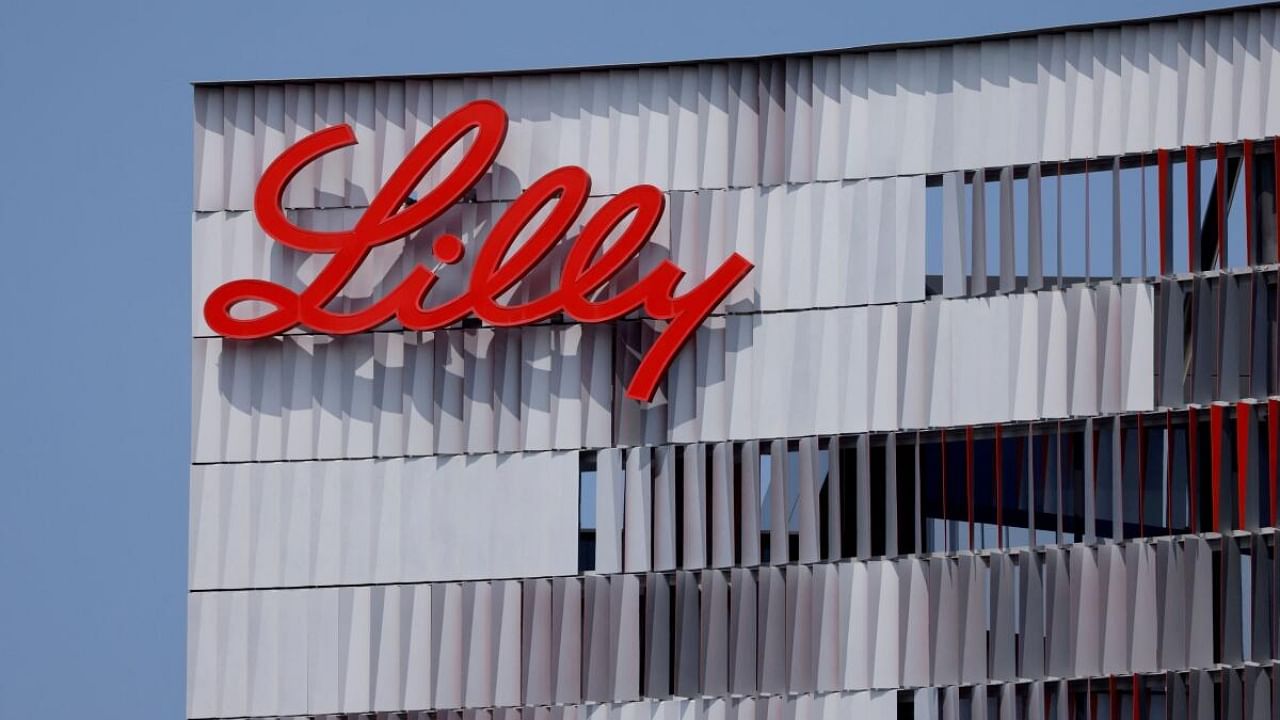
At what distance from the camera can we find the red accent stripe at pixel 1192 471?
5047cm

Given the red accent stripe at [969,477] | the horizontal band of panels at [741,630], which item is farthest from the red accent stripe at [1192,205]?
the horizontal band of panels at [741,630]

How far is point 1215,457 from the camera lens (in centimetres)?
5038

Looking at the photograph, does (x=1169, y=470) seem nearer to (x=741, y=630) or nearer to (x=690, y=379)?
(x=741, y=630)

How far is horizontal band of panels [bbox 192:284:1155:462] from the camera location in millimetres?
51531

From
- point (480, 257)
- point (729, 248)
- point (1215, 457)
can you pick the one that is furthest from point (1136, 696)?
point (480, 257)

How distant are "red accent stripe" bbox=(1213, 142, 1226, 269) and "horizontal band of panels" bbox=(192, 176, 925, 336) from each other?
203 inches

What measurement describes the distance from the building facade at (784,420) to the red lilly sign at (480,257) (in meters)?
0.43

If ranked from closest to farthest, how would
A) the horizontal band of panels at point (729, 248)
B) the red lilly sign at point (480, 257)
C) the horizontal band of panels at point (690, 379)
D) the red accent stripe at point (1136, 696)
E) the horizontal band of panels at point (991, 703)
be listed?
→ 1. the horizontal band of panels at point (991, 703)
2. the red accent stripe at point (1136, 696)
3. the horizontal band of panels at point (690, 379)
4. the red lilly sign at point (480, 257)
5. the horizontal band of panels at point (729, 248)

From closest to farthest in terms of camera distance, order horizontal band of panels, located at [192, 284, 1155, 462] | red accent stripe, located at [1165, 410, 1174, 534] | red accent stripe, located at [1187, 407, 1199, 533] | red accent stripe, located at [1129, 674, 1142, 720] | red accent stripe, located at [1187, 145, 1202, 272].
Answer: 1. red accent stripe, located at [1129, 674, 1142, 720]
2. red accent stripe, located at [1187, 407, 1199, 533]
3. red accent stripe, located at [1165, 410, 1174, 534]
4. red accent stripe, located at [1187, 145, 1202, 272]
5. horizontal band of panels, located at [192, 284, 1155, 462]

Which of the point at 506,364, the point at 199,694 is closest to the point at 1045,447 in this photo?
the point at 506,364

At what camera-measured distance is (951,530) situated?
51.6 m

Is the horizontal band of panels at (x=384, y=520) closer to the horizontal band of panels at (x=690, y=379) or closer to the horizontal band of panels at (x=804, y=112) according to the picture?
the horizontal band of panels at (x=690, y=379)

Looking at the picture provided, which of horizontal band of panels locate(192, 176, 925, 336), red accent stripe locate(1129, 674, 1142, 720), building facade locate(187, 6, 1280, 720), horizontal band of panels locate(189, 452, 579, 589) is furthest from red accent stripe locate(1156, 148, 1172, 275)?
horizontal band of panels locate(189, 452, 579, 589)

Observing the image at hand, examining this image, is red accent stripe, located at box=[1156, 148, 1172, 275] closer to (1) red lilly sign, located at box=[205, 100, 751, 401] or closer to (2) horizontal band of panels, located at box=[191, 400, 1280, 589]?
(2) horizontal band of panels, located at box=[191, 400, 1280, 589]
